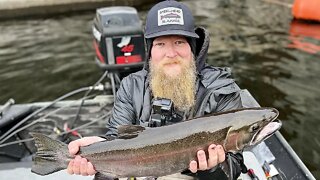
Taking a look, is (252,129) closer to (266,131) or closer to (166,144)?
(266,131)

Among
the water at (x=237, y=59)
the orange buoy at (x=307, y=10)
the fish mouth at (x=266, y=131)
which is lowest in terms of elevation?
the water at (x=237, y=59)

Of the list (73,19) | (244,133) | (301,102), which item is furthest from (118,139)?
(73,19)

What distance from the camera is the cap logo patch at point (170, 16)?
10.2 ft

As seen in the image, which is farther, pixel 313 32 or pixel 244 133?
pixel 313 32

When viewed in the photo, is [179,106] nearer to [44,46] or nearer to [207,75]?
[207,75]

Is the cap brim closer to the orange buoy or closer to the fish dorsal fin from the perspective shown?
the fish dorsal fin

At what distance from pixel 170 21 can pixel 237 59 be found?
30.0ft

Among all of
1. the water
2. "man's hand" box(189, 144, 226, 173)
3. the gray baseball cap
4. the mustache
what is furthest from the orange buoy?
"man's hand" box(189, 144, 226, 173)

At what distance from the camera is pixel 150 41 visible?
3311 millimetres

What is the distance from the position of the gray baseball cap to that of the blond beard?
24 centimetres

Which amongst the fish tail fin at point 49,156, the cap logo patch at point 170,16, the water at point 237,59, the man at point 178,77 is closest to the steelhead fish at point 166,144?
the fish tail fin at point 49,156

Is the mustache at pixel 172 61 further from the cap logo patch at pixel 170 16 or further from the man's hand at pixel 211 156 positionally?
the man's hand at pixel 211 156

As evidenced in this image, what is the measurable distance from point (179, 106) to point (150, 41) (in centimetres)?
64

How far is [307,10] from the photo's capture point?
1511 cm
